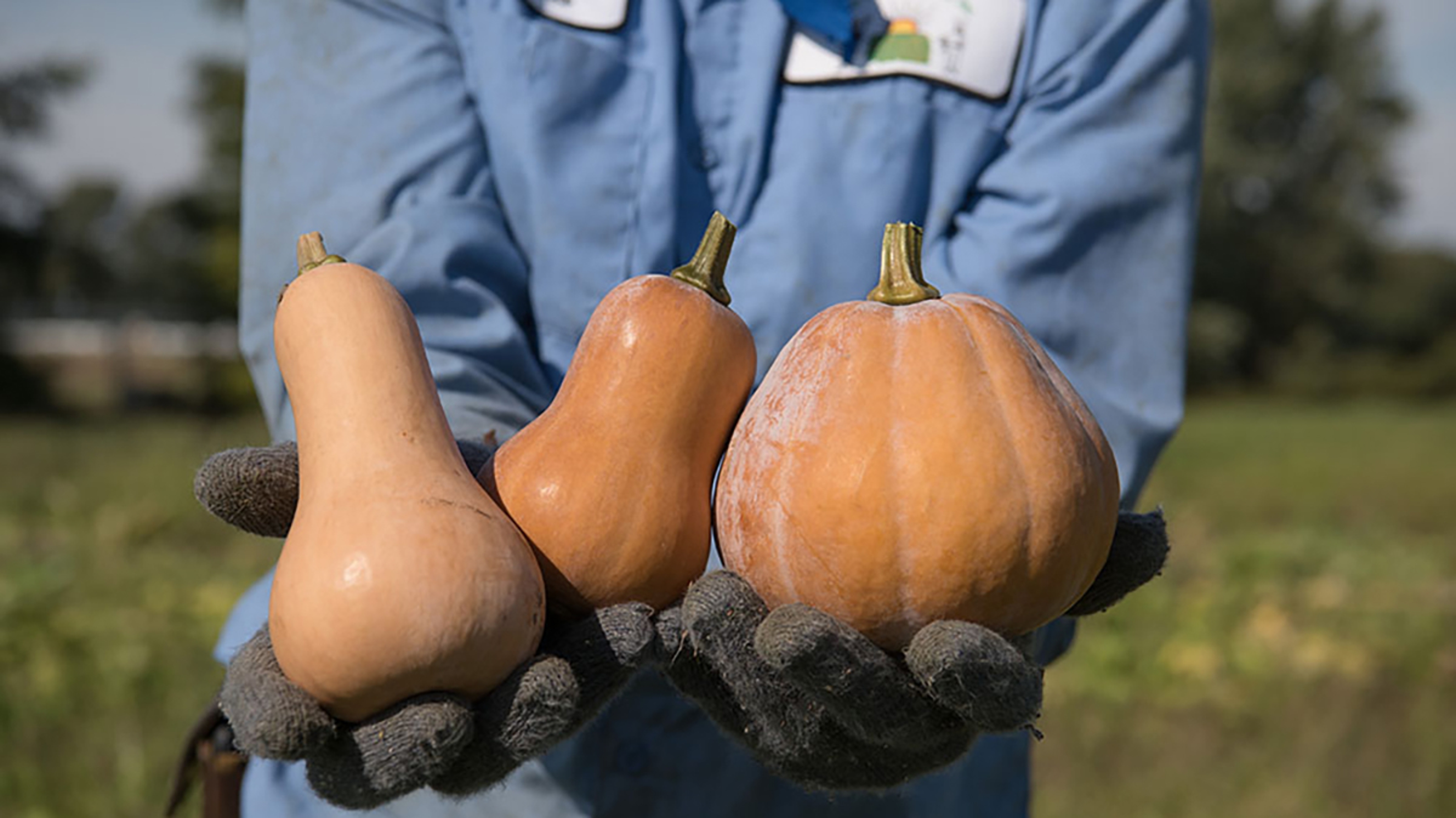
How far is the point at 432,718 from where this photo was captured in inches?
56.3

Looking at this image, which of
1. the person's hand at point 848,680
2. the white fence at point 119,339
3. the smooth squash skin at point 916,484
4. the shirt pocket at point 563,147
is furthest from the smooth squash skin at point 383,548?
the white fence at point 119,339

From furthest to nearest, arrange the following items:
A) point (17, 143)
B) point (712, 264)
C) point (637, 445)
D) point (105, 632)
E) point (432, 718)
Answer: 1. point (17, 143)
2. point (105, 632)
3. point (712, 264)
4. point (637, 445)
5. point (432, 718)

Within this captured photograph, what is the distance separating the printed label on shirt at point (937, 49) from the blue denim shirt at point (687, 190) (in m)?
0.02

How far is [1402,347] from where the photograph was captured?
42500 mm

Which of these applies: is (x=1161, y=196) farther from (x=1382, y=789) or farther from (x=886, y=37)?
(x=1382, y=789)

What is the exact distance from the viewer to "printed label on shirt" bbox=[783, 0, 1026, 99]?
7.47 ft

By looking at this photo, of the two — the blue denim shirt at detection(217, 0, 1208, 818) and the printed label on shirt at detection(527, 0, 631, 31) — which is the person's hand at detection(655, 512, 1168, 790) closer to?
the blue denim shirt at detection(217, 0, 1208, 818)

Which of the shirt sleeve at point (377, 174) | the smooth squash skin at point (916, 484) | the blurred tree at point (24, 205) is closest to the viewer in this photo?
the smooth squash skin at point (916, 484)

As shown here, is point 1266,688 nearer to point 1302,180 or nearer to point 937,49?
point 937,49

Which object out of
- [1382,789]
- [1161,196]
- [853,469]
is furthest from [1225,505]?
[853,469]

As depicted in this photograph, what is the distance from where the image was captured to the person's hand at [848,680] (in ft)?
4.88

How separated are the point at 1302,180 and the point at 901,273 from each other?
1819 inches

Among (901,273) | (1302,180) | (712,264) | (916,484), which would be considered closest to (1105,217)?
(901,273)

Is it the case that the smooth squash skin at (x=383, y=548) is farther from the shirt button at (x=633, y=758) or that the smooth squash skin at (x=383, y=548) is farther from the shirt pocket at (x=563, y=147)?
the shirt button at (x=633, y=758)
